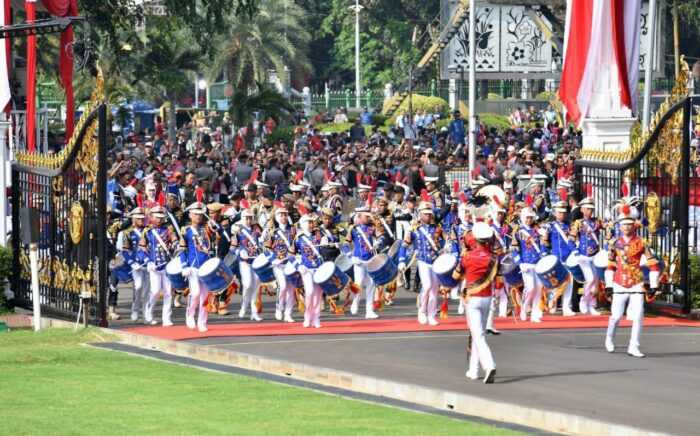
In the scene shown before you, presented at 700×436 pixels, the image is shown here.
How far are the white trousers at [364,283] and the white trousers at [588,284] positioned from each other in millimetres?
3353


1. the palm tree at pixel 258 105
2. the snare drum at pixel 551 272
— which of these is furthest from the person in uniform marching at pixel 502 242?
the palm tree at pixel 258 105

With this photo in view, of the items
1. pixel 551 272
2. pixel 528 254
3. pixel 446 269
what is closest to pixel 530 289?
pixel 551 272

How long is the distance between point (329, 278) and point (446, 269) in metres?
2.11

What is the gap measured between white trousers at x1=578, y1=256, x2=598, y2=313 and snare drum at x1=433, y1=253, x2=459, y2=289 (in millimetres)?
3147

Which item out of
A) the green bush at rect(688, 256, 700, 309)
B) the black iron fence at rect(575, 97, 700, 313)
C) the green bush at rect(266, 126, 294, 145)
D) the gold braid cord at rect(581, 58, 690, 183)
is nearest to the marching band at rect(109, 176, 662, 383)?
the black iron fence at rect(575, 97, 700, 313)

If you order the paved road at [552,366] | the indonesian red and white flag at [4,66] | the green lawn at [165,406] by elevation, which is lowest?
the paved road at [552,366]

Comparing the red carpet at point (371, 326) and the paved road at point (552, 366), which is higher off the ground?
the paved road at point (552, 366)

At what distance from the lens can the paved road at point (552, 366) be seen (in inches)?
659

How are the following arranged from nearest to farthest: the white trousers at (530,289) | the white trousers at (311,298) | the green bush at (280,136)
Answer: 1. the white trousers at (311,298)
2. the white trousers at (530,289)
3. the green bush at (280,136)

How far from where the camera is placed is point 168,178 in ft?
114

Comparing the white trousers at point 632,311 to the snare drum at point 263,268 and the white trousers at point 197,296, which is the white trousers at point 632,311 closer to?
the white trousers at point 197,296

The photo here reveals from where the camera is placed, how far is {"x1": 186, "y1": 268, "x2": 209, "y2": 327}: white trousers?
934 inches

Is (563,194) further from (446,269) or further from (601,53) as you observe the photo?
(446,269)

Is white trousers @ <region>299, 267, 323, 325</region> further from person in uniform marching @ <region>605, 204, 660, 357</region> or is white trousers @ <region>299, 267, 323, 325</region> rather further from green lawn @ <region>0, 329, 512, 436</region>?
person in uniform marching @ <region>605, 204, 660, 357</region>
